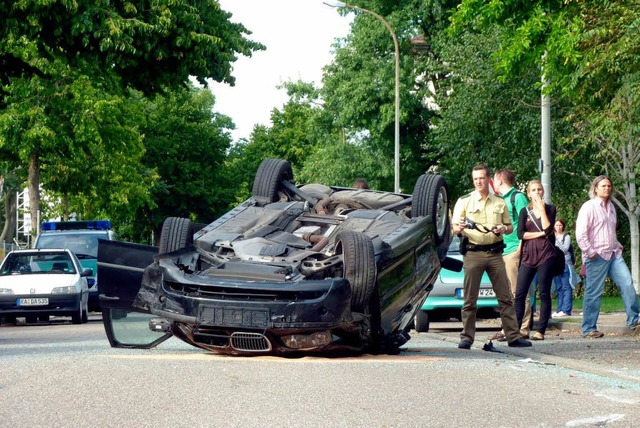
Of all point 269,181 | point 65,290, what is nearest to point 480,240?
point 269,181

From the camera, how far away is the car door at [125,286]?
11.8 m

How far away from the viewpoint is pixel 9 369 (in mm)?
10406

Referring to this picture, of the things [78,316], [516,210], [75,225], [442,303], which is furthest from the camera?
[75,225]

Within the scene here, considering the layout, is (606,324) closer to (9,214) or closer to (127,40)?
(127,40)

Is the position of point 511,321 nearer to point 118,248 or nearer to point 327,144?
point 118,248

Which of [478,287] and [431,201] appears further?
[478,287]

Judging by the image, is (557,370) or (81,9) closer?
(557,370)

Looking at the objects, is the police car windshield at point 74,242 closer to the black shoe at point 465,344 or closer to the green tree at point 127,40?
the green tree at point 127,40

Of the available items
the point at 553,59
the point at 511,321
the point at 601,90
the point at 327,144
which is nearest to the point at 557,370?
the point at 511,321

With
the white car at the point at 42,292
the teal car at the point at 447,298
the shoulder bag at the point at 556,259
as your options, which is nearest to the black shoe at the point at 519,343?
the shoulder bag at the point at 556,259

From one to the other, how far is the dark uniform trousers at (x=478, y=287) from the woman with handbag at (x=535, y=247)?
1.30m

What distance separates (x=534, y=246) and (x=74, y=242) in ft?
55.3

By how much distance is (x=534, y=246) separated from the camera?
1473cm

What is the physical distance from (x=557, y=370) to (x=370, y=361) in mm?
1672
